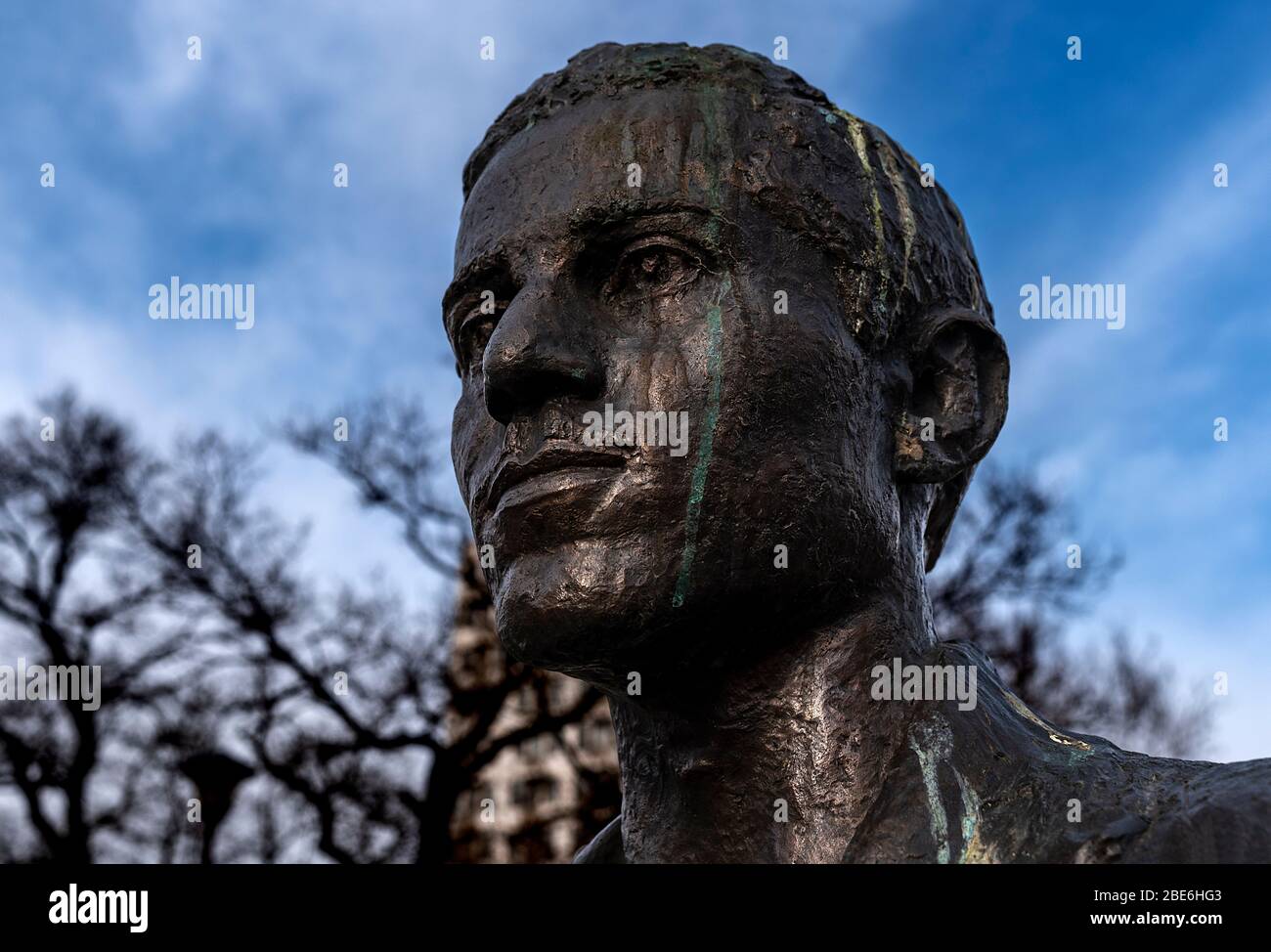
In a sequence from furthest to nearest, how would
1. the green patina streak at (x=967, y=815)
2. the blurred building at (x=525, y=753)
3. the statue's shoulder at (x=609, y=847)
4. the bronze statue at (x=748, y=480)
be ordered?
the blurred building at (x=525, y=753) < the statue's shoulder at (x=609, y=847) < the bronze statue at (x=748, y=480) < the green patina streak at (x=967, y=815)

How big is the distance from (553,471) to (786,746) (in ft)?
2.82

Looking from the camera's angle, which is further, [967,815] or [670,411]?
[670,411]

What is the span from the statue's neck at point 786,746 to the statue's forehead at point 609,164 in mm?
1131

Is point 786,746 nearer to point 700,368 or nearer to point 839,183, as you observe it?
point 700,368

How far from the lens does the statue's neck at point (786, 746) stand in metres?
3.40

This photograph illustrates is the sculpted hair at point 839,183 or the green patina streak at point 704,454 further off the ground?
the sculpted hair at point 839,183

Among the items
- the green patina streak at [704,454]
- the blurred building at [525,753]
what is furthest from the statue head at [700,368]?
the blurred building at [525,753]

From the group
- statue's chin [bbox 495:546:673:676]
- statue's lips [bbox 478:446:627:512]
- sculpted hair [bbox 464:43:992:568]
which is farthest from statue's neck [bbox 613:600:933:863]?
sculpted hair [bbox 464:43:992:568]

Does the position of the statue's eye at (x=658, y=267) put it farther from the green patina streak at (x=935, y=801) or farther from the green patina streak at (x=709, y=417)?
the green patina streak at (x=935, y=801)

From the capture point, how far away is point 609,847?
4.13 m

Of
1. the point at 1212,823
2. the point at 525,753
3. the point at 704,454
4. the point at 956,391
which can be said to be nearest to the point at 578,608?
the point at 704,454

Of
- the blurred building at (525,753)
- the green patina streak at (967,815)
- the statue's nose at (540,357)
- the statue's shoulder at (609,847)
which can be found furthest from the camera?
the blurred building at (525,753)

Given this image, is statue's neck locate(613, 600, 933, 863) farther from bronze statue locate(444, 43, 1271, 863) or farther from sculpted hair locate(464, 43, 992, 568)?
sculpted hair locate(464, 43, 992, 568)
